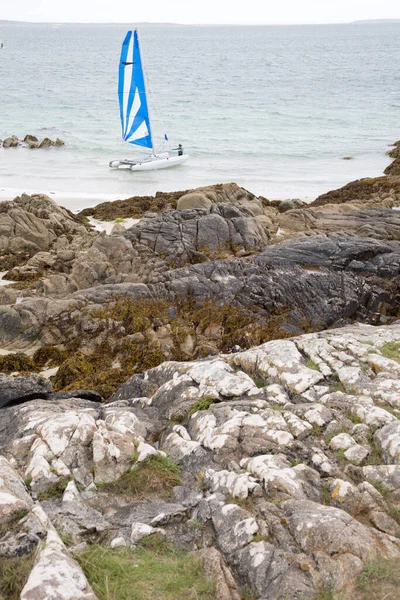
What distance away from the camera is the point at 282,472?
23.3 ft

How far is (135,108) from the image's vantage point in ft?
135

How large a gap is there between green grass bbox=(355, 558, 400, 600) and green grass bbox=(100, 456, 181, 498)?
2629 millimetres

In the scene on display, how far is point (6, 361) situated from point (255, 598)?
35.5ft

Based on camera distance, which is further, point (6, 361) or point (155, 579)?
point (6, 361)

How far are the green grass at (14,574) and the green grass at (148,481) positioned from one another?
2.05 meters

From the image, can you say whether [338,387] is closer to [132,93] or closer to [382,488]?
[382,488]

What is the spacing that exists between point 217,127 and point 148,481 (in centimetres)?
5474

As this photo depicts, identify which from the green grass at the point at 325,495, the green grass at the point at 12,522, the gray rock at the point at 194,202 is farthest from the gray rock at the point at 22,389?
the gray rock at the point at 194,202

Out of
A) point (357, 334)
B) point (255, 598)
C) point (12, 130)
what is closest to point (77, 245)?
point (357, 334)

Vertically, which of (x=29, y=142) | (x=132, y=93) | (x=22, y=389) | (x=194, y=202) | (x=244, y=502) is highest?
(x=132, y=93)

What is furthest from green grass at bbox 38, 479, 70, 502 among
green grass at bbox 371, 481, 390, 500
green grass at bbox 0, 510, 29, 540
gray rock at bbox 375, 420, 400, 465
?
gray rock at bbox 375, 420, 400, 465

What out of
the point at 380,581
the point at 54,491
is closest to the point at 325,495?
the point at 380,581

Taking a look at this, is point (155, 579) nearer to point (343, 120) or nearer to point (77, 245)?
point (77, 245)

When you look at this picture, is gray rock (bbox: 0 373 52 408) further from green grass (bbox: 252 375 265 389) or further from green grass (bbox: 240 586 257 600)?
green grass (bbox: 240 586 257 600)
